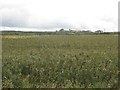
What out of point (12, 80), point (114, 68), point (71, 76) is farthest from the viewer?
point (114, 68)

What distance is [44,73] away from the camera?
1173 centimetres

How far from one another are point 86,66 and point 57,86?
284cm

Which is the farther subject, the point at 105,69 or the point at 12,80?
the point at 105,69

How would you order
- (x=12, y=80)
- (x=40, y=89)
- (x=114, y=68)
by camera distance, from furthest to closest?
(x=114, y=68) < (x=12, y=80) < (x=40, y=89)

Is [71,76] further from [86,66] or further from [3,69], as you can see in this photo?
[3,69]

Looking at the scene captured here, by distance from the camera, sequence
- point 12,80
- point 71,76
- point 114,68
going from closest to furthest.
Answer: point 12,80, point 71,76, point 114,68

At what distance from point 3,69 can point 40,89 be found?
257cm

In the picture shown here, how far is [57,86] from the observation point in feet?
32.9

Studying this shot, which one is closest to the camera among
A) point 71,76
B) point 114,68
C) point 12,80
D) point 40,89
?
point 40,89

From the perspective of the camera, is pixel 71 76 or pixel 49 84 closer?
pixel 49 84

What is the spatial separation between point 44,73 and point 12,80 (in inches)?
65.8

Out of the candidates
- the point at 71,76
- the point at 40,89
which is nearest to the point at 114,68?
the point at 71,76

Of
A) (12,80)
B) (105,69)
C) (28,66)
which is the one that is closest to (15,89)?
(12,80)

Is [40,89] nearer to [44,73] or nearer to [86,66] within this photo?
[44,73]
